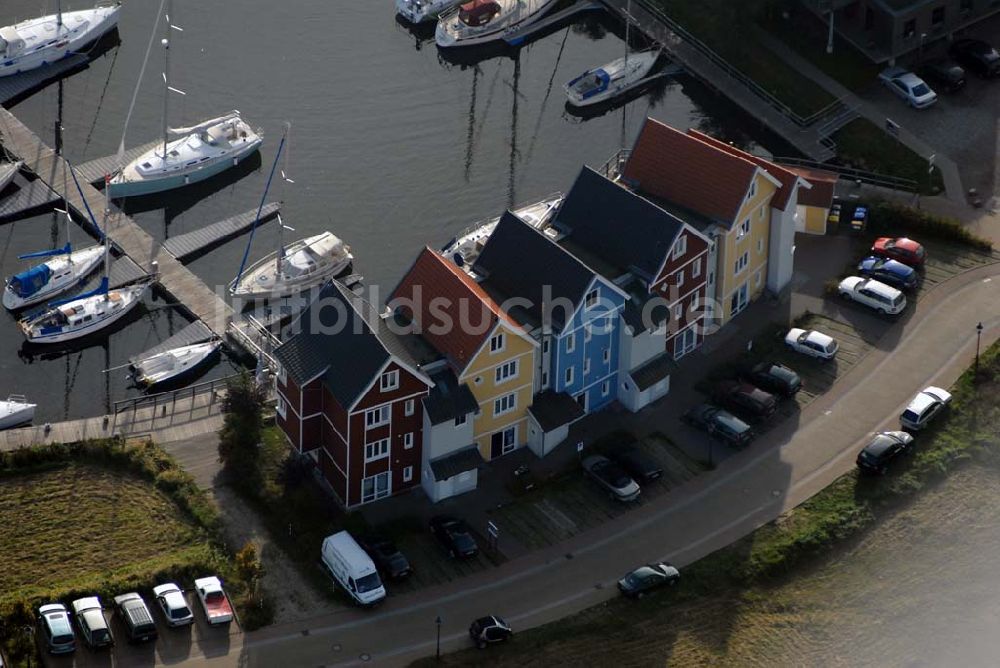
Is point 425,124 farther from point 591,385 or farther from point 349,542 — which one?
point 349,542

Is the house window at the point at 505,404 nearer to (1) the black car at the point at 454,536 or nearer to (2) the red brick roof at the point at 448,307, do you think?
(2) the red brick roof at the point at 448,307

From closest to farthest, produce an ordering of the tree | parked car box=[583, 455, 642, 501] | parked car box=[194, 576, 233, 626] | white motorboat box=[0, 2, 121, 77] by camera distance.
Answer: parked car box=[194, 576, 233, 626] → parked car box=[583, 455, 642, 501] → the tree → white motorboat box=[0, 2, 121, 77]

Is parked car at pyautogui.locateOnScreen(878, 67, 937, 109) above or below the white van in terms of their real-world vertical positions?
above

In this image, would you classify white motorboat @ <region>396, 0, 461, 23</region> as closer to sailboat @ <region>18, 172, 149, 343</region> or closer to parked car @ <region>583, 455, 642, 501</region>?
sailboat @ <region>18, 172, 149, 343</region>

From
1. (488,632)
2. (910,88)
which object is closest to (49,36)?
(910,88)

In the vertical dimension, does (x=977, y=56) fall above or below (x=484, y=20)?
above

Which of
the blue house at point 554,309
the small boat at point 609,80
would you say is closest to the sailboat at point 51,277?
the blue house at point 554,309

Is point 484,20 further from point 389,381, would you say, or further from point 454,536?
point 454,536

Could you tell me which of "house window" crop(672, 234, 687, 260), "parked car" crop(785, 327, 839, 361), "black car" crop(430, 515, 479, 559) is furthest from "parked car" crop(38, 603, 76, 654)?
"parked car" crop(785, 327, 839, 361)
